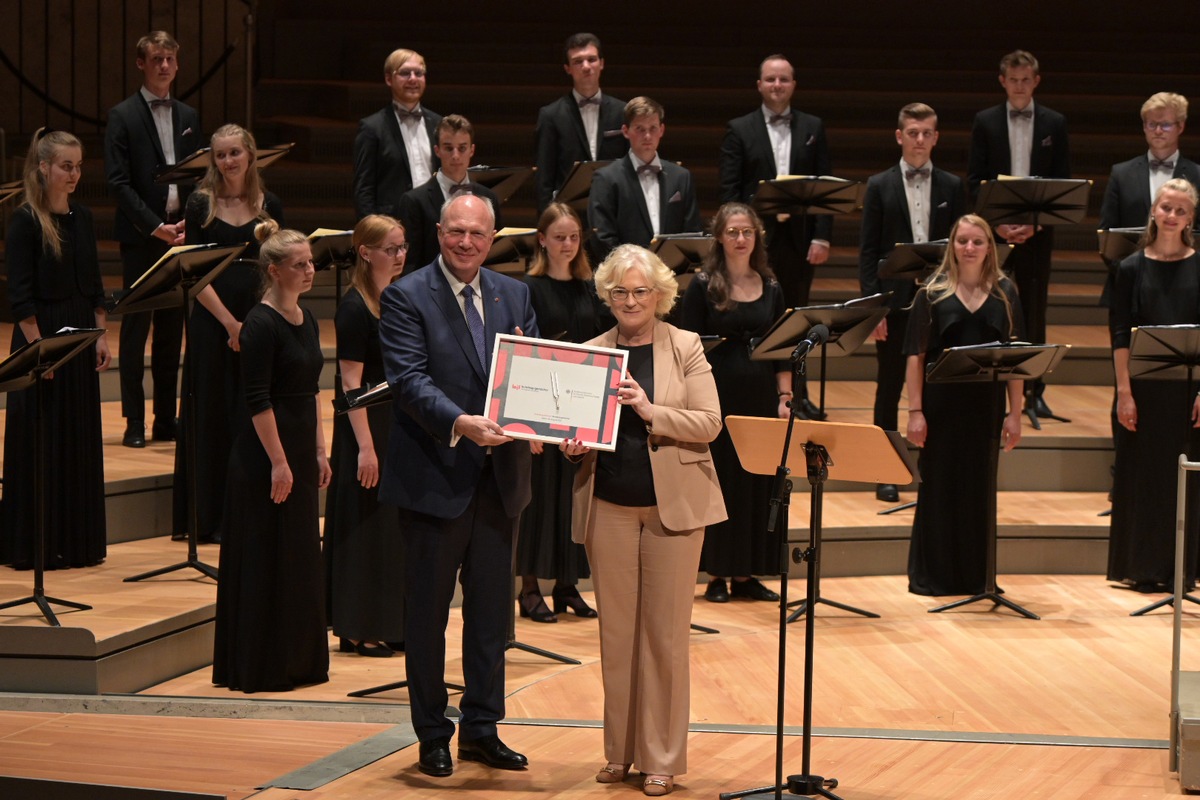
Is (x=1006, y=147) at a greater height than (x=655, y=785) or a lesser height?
greater

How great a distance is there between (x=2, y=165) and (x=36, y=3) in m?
2.57

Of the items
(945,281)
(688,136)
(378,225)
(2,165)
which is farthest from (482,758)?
(688,136)

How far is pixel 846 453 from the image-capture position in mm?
4070

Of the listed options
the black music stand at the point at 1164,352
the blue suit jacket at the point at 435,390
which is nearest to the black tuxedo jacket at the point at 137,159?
the blue suit jacket at the point at 435,390

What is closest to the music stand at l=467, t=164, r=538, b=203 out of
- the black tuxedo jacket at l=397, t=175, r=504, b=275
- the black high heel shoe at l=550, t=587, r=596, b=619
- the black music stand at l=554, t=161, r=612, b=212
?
the black tuxedo jacket at l=397, t=175, r=504, b=275

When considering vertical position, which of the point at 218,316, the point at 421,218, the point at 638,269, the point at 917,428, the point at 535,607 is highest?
the point at 421,218

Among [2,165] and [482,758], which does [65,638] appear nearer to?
[482,758]

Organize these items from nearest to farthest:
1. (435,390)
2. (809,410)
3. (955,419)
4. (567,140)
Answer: (435,390), (955,419), (567,140), (809,410)

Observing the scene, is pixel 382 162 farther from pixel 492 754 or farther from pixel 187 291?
pixel 492 754

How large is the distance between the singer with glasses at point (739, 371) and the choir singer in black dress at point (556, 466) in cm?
41

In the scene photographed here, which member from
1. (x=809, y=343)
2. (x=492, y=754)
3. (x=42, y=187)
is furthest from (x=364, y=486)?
(x=809, y=343)

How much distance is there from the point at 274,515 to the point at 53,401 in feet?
3.71

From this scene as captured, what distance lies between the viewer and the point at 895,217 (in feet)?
23.0

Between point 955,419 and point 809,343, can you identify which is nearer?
point 809,343
